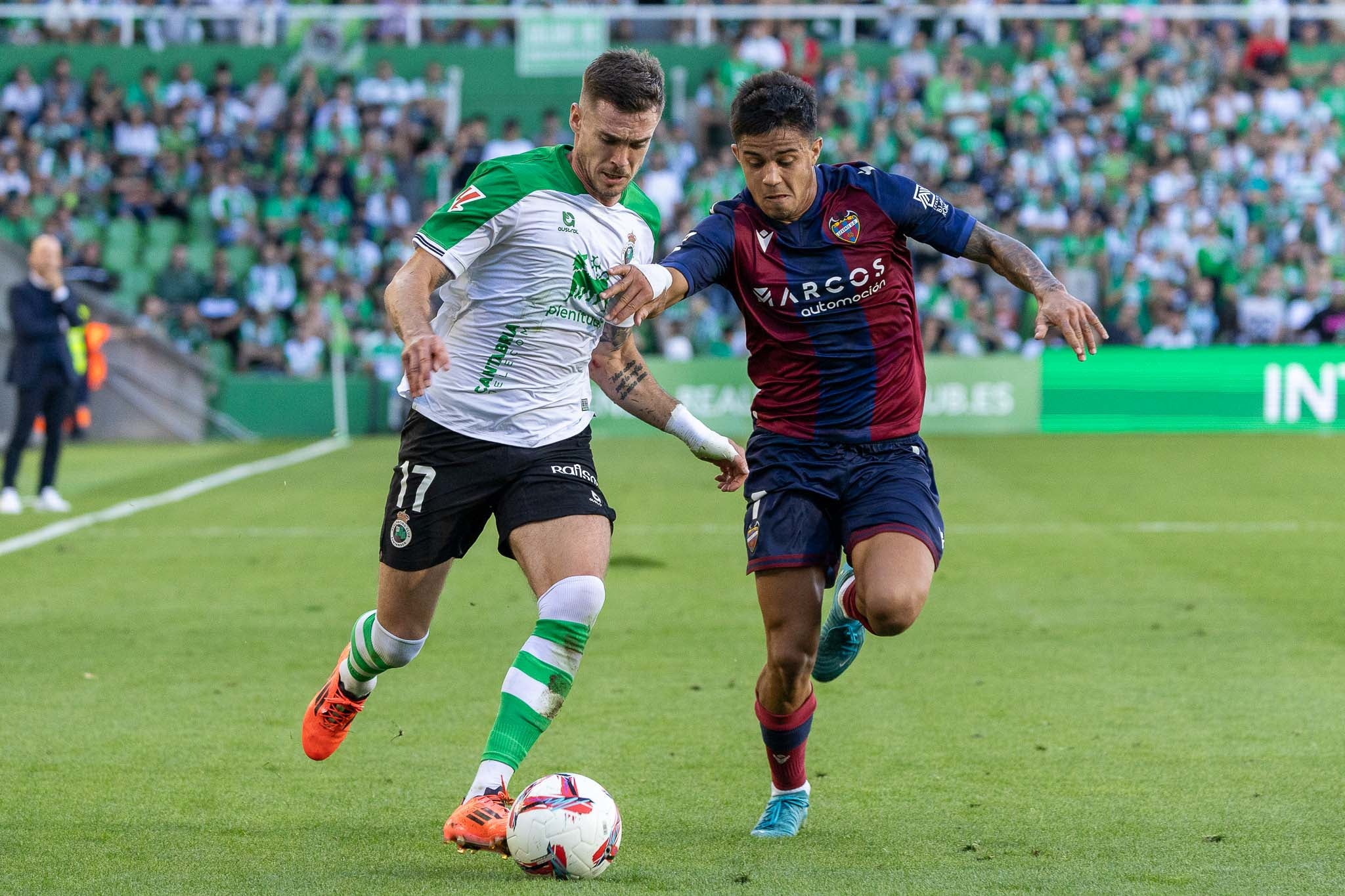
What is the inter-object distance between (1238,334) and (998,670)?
17.0 meters

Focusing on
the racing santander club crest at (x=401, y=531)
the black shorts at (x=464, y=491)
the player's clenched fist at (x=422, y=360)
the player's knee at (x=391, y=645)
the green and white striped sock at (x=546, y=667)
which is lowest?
the player's knee at (x=391, y=645)

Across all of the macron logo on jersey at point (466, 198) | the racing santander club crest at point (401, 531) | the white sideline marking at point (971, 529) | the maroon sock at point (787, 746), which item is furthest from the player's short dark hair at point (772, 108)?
the white sideline marking at point (971, 529)

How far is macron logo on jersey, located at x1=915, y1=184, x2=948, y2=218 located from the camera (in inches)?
204

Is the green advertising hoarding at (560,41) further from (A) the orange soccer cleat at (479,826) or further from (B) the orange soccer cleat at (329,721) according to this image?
(A) the orange soccer cleat at (479,826)

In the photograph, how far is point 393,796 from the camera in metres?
5.19

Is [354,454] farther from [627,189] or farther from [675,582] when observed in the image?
[627,189]

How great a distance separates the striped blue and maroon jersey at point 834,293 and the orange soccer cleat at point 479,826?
154 centimetres

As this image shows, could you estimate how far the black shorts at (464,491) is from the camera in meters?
4.94

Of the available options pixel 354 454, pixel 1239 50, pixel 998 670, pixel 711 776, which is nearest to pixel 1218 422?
pixel 1239 50

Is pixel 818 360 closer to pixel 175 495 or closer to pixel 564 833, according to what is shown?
pixel 564 833

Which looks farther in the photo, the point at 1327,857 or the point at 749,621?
the point at 749,621

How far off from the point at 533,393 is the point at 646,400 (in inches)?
16.3

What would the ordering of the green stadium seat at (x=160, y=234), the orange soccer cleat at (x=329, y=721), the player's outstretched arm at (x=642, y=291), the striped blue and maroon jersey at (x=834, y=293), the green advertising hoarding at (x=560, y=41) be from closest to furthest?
the player's outstretched arm at (x=642, y=291)
the striped blue and maroon jersey at (x=834, y=293)
the orange soccer cleat at (x=329, y=721)
the green advertising hoarding at (x=560, y=41)
the green stadium seat at (x=160, y=234)

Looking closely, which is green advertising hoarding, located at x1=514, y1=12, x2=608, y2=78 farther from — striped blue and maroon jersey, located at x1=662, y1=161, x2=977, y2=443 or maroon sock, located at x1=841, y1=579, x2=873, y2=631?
maroon sock, located at x1=841, y1=579, x2=873, y2=631
